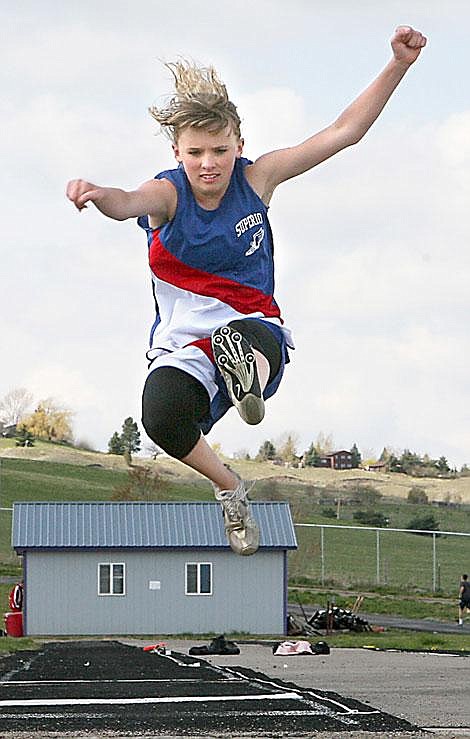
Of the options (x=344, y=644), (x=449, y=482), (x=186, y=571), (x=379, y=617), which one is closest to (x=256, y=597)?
(x=186, y=571)

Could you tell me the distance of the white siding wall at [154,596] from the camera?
45906 mm

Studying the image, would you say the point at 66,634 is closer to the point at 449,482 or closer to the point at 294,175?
the point at 294,175

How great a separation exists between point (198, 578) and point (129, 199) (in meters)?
41.8

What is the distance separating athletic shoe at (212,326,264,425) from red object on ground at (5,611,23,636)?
4081 cm

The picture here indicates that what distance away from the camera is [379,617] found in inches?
1961

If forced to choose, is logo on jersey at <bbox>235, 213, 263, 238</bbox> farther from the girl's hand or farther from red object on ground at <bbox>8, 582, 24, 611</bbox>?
red object on ground at <bbox>8, 582, 24, 611</bbox>

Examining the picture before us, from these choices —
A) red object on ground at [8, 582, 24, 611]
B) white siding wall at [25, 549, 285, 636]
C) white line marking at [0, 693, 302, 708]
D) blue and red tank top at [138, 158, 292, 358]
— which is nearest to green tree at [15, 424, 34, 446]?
white siding wall at [25, 549, 285, 636]

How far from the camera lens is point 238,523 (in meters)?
6.35

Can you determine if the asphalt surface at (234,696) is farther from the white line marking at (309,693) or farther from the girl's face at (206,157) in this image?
the girl's face at (206,157)

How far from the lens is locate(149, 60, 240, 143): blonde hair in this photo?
19.2 ft

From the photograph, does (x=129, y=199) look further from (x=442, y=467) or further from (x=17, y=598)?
(x=442, y=467)

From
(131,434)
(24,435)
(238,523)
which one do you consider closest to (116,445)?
(24,435)

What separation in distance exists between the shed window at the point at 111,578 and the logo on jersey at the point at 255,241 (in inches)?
1616

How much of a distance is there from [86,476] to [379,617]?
183ft
